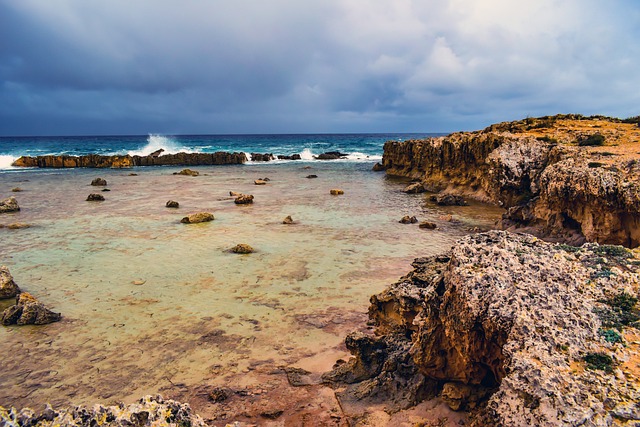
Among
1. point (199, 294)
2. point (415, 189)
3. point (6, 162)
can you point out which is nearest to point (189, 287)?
point (199, 294)

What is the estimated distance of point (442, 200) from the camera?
25000mm

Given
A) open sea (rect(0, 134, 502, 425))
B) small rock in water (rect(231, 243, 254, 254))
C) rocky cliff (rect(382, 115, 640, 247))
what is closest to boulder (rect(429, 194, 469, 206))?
open sea (rect(0, 134, 502, 425))

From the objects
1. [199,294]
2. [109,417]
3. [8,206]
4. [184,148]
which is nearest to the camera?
[109,417]

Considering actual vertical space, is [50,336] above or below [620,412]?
below

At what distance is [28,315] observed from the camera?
8930 millimetres

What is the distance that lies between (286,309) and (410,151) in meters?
36.7

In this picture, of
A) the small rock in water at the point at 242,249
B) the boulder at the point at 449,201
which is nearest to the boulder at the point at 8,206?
the small rock in water at the point at 242,249

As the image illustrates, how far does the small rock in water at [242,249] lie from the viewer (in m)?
14.1

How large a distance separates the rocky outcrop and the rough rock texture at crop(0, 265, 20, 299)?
4988 centimetres

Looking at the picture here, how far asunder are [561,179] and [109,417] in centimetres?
1371

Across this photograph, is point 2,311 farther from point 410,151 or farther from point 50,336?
point 410,151

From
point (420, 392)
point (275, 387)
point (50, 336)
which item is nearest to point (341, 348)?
point (275, 387)

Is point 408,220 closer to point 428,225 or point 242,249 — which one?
point 428,225

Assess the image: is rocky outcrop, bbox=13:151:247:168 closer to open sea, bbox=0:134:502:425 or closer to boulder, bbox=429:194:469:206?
open sea, bbox=0:134:502:425
